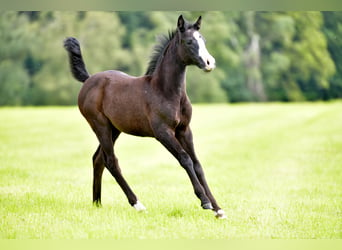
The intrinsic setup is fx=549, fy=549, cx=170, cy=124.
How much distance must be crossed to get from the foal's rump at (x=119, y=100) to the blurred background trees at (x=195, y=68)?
24.3 ft

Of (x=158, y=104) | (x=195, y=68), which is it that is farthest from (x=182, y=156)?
(x=195, y=68)

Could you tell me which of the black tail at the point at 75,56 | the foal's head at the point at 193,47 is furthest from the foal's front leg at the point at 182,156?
the black tail at the point at 75,56

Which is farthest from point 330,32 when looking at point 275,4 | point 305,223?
point 305,223

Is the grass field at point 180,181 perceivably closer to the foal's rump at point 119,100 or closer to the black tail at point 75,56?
the foal's rump at point 119,100

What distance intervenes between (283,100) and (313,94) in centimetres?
143

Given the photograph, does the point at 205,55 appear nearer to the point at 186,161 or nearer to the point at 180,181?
the point at 186,161

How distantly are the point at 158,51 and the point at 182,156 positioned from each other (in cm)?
88

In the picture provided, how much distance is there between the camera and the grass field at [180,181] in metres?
4.01

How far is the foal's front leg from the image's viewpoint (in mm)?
3896

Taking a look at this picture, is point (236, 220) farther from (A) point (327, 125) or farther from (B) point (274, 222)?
(A) point (327, 125)

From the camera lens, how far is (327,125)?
11.0 metres

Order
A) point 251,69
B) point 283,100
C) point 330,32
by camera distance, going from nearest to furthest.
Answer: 1. point 330,32
2. point 283,100
3. point 251,69

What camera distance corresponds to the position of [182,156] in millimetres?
3928

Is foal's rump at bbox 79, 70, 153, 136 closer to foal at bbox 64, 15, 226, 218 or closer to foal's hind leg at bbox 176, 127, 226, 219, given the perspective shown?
foal at bbox 64, 15, 226, 218
